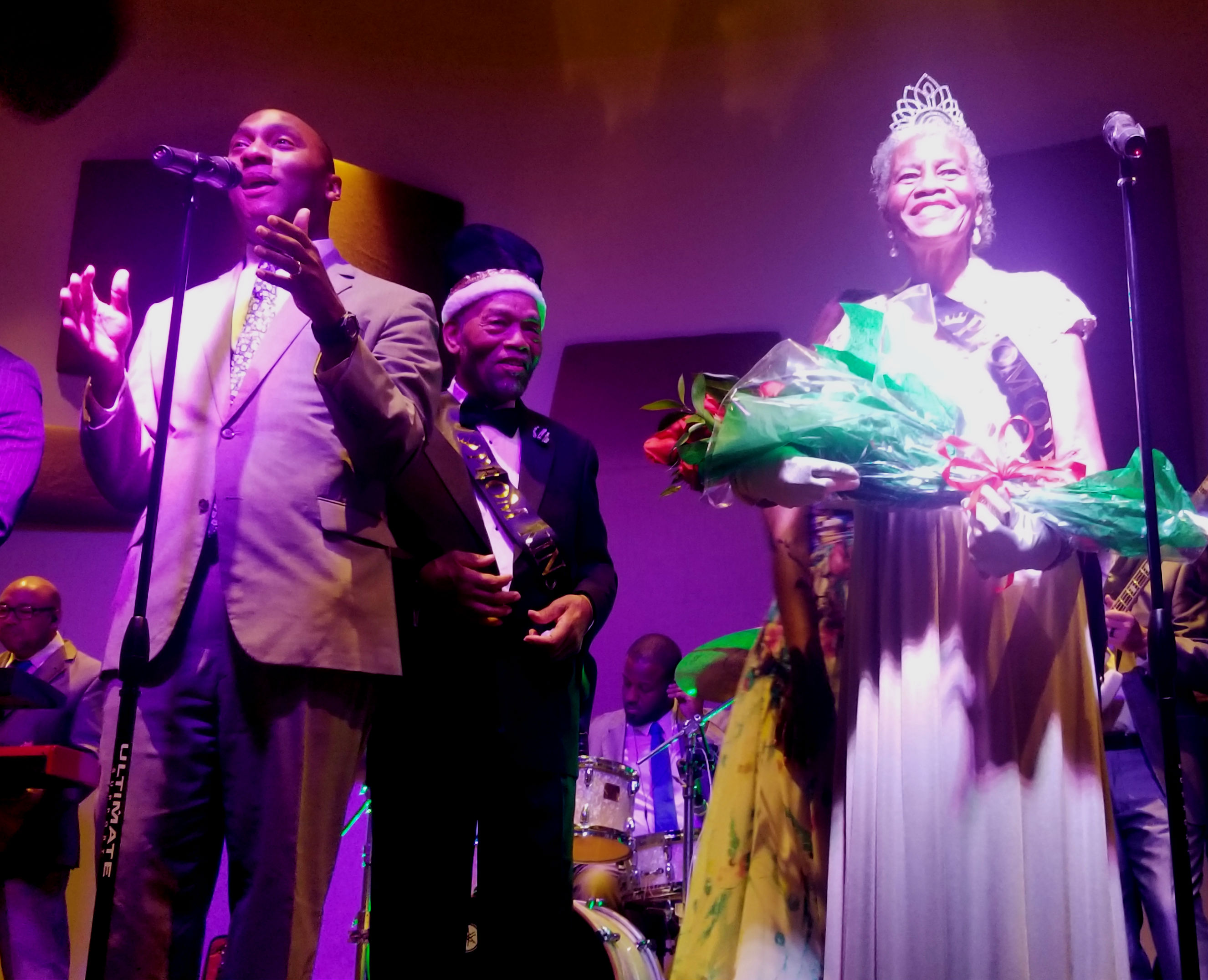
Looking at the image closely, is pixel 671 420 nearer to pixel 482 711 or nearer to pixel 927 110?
pixel 482 711

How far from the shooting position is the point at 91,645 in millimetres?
5129

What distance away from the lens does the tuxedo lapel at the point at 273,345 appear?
2107 mm

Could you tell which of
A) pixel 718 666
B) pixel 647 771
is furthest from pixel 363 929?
pixel 647 771

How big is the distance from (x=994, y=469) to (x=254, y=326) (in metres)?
1.33

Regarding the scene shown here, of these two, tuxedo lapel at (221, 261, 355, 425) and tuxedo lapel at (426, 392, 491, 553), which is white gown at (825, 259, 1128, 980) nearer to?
tuxedo lapel at (426, 392, 491, 553)

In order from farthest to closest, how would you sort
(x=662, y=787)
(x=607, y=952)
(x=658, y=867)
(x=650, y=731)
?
(x=650, y=731)
(x=662, y=787)
(x=658, y=867)
(x=607, y=952)

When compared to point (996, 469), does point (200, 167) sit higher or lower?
higher

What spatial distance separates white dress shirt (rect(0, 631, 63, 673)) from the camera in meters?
4.90

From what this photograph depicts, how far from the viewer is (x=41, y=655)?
16.3ft

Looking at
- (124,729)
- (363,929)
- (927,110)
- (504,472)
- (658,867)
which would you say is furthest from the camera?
(658,867)

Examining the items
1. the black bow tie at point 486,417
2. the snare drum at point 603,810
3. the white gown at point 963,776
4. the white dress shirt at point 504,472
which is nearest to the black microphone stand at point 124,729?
the white dress shirt at point 504,472

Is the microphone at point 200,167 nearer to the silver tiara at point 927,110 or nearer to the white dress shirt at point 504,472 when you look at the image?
the white dress shirt at point 504,472

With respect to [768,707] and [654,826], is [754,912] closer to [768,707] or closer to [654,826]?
[768,707]

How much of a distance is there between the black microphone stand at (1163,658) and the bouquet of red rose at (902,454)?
4 centimetres
